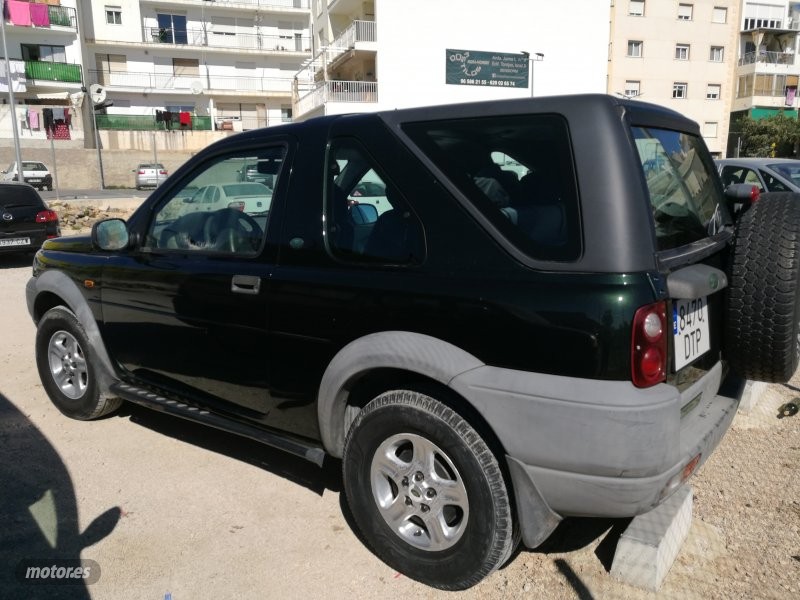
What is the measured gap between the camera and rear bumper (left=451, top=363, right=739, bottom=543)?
222cm

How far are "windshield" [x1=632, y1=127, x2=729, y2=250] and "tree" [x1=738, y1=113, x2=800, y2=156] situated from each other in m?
57.4

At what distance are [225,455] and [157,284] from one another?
1.14m

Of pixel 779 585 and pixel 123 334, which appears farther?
pixel 123 334

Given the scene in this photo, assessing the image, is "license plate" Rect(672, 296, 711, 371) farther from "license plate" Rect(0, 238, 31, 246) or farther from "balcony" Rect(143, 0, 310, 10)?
"balcony" Rect(143, 0, 310, 10)

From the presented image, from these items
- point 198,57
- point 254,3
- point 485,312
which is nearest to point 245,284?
point 485,312

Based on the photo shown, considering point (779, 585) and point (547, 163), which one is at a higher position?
point (547, 163)

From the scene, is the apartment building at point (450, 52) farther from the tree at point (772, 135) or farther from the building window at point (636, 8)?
the tree at point (772, 135)

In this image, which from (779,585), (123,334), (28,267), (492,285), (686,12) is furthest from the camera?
(686,12)

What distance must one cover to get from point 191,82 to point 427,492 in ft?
172

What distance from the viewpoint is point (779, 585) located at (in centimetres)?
272

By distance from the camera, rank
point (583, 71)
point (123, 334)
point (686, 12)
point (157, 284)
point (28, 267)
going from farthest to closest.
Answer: point (686, 12) < point (583, 71) < point (28, 267) < point (123, 334) < point (157, 284)

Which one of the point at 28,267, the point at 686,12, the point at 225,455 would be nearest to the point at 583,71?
the point at 686,12

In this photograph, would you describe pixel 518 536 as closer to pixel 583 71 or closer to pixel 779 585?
pixel 779 585

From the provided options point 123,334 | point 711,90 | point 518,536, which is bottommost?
point 518,536
